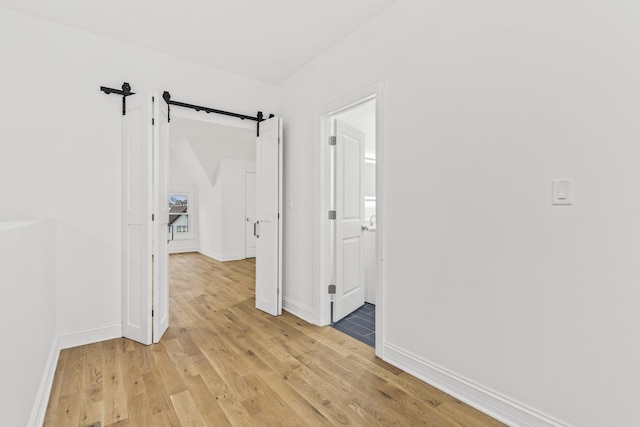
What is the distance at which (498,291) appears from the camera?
1.71m

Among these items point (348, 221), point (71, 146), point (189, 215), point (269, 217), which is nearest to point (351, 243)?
point (348, 221)

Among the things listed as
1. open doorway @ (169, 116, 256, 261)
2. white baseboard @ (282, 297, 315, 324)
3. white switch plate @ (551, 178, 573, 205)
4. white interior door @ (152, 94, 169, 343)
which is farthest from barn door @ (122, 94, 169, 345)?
open doorway @ (169, 116, 256, 261)

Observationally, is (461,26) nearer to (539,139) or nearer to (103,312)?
(539,139)

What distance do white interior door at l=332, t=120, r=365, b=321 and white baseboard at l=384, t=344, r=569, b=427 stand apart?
0.98 metres

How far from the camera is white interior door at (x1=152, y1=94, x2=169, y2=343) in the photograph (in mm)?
2623

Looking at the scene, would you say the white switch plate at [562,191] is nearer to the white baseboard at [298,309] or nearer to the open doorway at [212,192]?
the white baseboard at [298,309]

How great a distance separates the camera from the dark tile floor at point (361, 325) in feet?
9.10

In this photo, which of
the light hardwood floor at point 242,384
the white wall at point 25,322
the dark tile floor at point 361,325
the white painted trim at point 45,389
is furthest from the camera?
the dark tile floor at point 361,325

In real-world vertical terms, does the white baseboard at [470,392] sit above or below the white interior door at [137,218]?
below

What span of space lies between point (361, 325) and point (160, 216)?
214 cm

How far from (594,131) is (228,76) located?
3237 millimetres

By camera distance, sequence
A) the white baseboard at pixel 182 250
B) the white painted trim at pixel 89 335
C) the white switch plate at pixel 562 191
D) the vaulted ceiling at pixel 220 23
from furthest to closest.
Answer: the white baseboard at pixel 182 250 → the white painted trim at pixel 89 335 → the vaulted ceiling at pixel 220 23 → the white switch plate at pixel 562 191

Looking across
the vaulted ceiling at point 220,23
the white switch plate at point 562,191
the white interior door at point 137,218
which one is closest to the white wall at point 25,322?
the white interior door at point 137,218

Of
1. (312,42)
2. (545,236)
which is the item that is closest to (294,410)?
(545,236)
